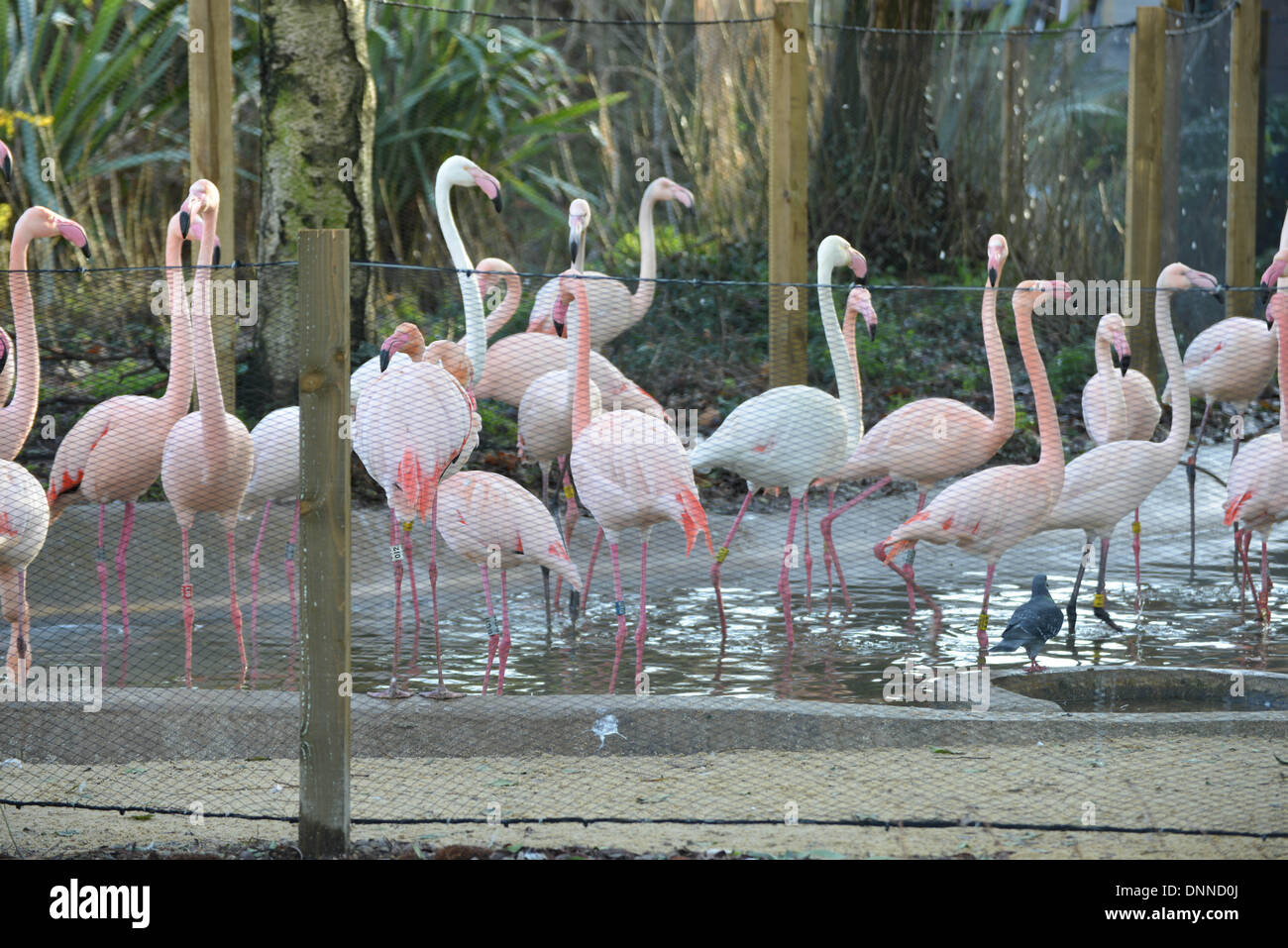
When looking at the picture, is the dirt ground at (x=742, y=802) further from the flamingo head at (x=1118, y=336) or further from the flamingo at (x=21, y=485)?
the flamingo head at (x=1118, y=336)

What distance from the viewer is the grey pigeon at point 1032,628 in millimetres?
5152

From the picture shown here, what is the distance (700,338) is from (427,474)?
17.1ft

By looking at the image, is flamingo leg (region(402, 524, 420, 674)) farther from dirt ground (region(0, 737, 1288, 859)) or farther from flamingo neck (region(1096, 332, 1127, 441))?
flamingo neck (region(1096, 332, 1127, 441))

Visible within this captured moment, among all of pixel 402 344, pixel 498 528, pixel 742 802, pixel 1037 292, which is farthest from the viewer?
pixel 1037 292

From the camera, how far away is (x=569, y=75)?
12844 mm

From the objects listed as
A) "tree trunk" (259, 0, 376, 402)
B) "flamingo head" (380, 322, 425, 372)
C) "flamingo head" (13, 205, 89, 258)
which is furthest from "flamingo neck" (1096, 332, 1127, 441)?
"flamingo head" (13, 205, 89, 258)

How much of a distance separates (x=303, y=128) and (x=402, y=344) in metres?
2.66

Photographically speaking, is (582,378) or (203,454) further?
(582,378)

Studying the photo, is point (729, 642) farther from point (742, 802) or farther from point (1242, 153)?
point (1242, 153)

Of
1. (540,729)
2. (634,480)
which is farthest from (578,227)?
(540,729)

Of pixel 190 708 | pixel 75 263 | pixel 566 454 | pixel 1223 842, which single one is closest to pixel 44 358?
pixel 75 263

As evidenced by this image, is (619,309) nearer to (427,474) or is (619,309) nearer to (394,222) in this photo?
(427,474)

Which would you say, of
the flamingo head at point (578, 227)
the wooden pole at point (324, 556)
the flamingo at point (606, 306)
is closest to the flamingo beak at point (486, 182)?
the flamingo head at point (578, 227)

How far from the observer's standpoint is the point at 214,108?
6512 millimetres
